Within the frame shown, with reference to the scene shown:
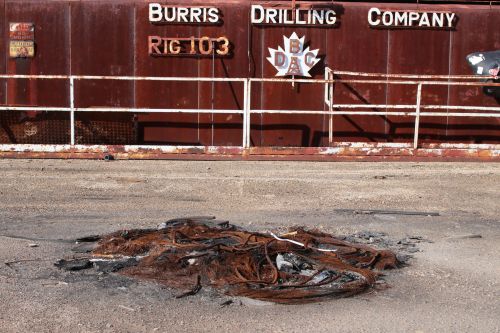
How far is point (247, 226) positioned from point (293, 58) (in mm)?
8344

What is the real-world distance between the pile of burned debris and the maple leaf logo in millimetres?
8794

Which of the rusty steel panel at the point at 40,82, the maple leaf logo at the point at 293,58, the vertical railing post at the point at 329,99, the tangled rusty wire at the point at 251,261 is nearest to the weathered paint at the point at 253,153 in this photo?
the vertical railing post at the point at 329,99

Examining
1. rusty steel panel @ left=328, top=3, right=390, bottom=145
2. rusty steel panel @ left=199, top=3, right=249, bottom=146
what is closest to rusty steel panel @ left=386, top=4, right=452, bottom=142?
rusty steel panel @ left=328, top=3, right=390, bottom=145

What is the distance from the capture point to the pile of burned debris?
552cm

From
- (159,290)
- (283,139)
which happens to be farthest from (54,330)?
(283,139)

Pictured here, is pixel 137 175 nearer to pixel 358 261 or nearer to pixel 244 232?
pixel 244 232

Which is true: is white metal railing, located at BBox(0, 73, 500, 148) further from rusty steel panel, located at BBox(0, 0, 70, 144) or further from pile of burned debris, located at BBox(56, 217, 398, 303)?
pile of burned debris, located at BBox(56, 217, 398, 303)

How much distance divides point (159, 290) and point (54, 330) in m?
1.02

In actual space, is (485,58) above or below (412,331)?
above

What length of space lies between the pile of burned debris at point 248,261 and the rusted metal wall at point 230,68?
854cm

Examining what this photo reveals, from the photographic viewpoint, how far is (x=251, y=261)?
595 cm

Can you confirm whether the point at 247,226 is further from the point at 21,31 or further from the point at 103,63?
the point at 21,31

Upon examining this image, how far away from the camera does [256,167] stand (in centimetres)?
1262

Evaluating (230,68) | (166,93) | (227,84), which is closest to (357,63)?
(230,68)
